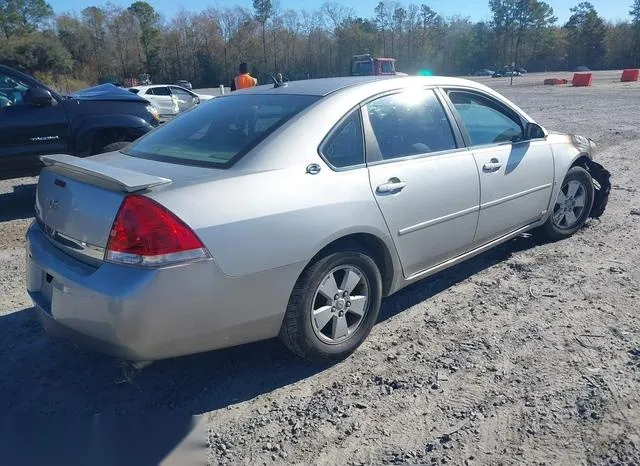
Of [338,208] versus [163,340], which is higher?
[338,208]

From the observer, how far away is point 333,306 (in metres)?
3.05

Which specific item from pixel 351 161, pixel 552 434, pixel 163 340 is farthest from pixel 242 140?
pixel 552 434

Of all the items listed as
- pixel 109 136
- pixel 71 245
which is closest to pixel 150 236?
pixel 71 245

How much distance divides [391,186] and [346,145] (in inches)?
14.6

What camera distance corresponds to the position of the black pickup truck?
638cm

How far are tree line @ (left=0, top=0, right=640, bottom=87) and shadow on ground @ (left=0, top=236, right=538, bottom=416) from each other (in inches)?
2620

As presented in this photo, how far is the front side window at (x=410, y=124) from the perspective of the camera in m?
3.40

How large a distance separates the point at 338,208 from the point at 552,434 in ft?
4.96

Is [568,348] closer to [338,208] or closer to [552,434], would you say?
[552,434]

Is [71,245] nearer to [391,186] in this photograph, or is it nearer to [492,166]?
[391,186]

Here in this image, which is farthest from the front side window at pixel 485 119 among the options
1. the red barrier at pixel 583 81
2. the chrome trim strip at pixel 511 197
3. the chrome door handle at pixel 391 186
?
the red barrier at pixel 583 81

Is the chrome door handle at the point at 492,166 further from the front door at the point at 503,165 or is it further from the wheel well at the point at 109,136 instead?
the wheel well at the point at 109,136

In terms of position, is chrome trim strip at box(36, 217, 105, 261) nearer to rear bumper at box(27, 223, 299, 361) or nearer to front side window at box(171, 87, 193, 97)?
rear bumper at box(27, 223, 299, 361)

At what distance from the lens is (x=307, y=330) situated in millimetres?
2904
